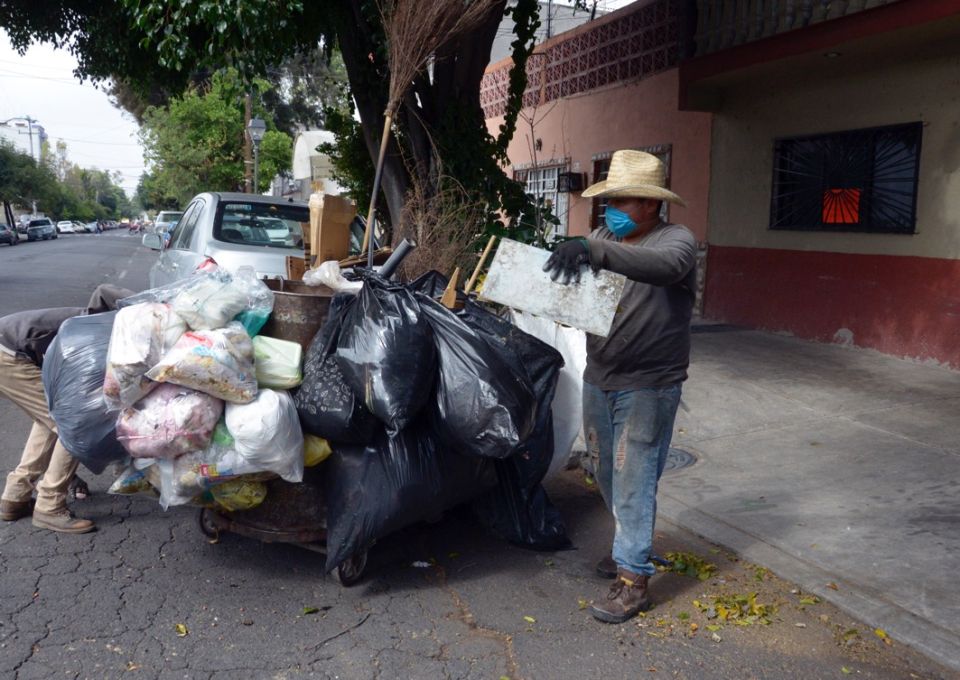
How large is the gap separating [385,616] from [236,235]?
4.42 meters

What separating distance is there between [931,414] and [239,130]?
23.9 m

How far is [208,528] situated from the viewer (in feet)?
12.2

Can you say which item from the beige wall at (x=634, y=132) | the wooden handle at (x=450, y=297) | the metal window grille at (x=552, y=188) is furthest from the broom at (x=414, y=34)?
the metal window grille at (x=552, y=188)

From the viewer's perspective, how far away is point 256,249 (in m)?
6.45

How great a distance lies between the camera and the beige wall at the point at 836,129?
7.20 m

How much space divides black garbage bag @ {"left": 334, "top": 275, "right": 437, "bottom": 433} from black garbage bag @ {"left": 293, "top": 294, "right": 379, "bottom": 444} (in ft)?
0.14

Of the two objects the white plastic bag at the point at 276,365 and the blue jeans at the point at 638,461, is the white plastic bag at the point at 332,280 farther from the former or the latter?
the blue jeans at the point at 638,461

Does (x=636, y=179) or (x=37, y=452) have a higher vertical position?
(x=636, y=179)

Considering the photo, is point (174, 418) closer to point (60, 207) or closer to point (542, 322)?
point (542, 322)

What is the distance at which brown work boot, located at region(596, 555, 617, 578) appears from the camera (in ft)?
11.7

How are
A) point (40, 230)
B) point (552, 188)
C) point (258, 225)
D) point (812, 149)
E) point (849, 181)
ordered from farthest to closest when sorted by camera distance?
point (40, 230), point (552, 188), point (812, 149), point (849, 181), point (258, 225)

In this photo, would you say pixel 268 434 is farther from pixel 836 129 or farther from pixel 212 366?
pixel 836 129

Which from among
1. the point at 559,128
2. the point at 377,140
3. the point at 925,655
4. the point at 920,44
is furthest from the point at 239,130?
the point at 925,655

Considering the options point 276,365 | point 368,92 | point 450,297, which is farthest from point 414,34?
point 368,92
